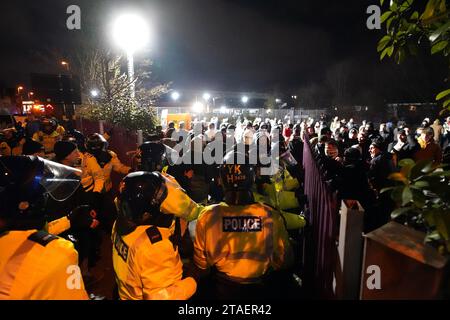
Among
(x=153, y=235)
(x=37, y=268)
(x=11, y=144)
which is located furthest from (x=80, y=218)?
(x=11, y=144)

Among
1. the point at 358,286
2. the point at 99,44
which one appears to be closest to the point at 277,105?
the point at 99,44

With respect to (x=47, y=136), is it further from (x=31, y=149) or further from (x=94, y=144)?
(x=94, y=144)

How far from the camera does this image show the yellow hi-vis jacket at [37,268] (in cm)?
158

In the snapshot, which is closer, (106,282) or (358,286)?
(358,286)

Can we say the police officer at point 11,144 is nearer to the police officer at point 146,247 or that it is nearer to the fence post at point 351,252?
the police officer at point 146,247

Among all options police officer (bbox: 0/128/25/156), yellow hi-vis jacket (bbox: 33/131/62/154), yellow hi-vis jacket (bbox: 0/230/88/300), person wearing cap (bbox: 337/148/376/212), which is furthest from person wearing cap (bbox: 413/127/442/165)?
police officer (bbox: 0/128/25/156)

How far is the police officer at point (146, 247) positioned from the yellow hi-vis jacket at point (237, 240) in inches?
16.5

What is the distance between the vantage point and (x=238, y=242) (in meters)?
2.50

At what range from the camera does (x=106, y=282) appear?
4.48 meters

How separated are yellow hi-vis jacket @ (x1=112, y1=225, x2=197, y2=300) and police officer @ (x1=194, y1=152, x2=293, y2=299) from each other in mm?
496

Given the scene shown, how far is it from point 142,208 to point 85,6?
1655 centimetres

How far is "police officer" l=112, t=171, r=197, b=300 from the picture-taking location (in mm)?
1978
